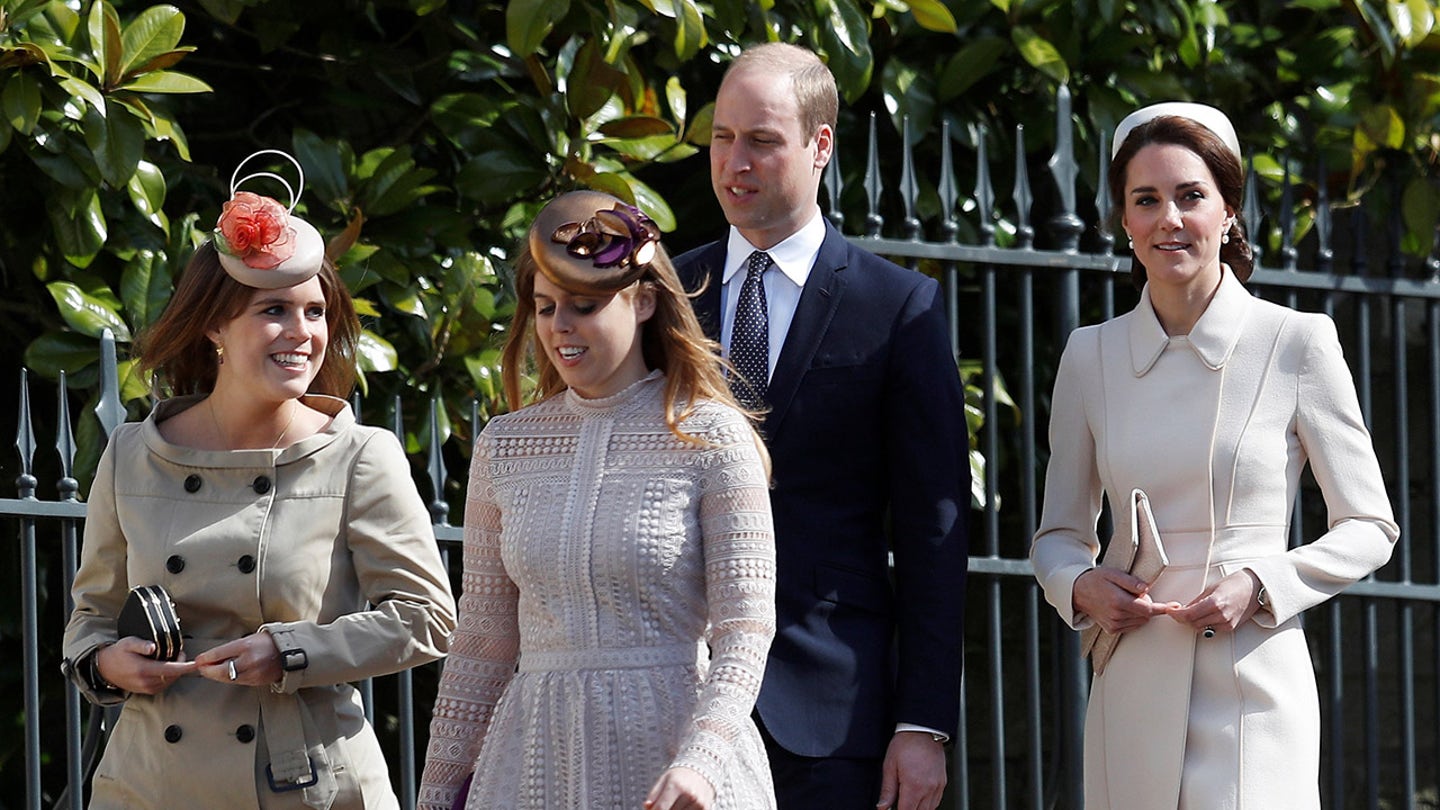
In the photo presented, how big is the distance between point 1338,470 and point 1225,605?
0.31 metres

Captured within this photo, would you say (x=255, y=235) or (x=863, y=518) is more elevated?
(x=255, y=235)

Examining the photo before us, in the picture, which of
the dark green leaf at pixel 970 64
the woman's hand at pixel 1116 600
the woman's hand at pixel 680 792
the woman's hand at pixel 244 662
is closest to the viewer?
the woman's hand at pixel 680 792

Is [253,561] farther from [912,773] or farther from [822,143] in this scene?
[822,143]

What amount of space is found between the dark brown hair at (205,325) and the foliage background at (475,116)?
30.8 inches

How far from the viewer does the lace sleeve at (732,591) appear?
256cm

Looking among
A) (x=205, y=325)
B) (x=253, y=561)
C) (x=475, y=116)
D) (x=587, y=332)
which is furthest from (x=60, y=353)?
(x=587, y=332)

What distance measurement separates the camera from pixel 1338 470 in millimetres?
3260

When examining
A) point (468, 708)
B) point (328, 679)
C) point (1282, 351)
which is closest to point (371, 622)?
point (328, 679)

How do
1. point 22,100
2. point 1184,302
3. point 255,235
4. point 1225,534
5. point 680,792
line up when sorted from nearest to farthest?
point 680,792, point 255,235, point 1225,534, point 1184,302, point 22,100

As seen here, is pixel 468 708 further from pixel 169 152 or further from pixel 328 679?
pixel 169 152

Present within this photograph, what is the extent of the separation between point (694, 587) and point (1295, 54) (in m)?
3.37

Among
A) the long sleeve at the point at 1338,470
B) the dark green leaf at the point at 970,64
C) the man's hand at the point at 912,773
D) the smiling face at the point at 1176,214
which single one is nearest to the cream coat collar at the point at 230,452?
the man's hand at the point at 912,773

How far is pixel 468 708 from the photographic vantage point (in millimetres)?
2822

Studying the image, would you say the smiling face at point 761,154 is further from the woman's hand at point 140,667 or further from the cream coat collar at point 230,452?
the woman's hand at point 140,667
